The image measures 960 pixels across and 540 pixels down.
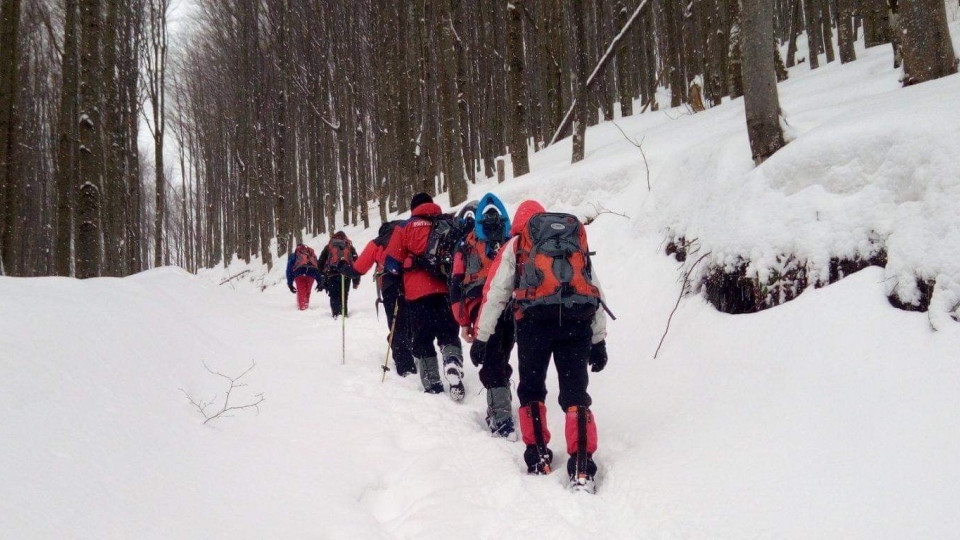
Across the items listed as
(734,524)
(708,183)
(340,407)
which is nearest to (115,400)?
(340,407)

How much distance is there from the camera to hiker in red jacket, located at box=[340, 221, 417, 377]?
5434 mm

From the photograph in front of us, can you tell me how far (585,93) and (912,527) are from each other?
1011 centimetres

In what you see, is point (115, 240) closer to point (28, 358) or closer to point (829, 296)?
point (28, 358)

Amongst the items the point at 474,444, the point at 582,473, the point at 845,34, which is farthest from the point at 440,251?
the point at 845,34

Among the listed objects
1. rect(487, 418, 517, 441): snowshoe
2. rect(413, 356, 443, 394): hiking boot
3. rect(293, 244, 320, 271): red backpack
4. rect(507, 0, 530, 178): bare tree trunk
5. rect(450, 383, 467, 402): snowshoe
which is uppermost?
rect(507, 0, 530, 178): bare tree trunk

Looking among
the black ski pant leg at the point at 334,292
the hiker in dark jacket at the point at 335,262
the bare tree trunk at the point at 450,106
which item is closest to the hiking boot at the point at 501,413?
the hiker in dark jacket at the point at 335,262

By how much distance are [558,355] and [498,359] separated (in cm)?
72

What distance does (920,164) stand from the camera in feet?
10.3

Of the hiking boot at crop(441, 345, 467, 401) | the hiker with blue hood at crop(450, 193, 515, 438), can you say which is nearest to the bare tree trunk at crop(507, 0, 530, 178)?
the hiking boot at crop(441, 345, 467, 401)

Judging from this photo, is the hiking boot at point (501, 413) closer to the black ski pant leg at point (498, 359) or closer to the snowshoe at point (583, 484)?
the black ski pant leg at point (498, 359)

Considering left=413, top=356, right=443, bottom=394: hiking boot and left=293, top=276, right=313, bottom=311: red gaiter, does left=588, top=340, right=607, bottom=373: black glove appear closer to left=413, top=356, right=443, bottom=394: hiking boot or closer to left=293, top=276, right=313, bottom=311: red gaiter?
left=413, top=356, right=443, bottom=394: hiking boot

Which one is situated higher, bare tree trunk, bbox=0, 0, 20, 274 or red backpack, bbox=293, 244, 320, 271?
bare tree trunk, bbox=0, 0, 20, 274

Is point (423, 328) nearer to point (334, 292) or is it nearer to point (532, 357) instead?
point (532, 357)

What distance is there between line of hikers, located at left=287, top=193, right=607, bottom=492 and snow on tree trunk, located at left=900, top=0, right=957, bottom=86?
196 inches
